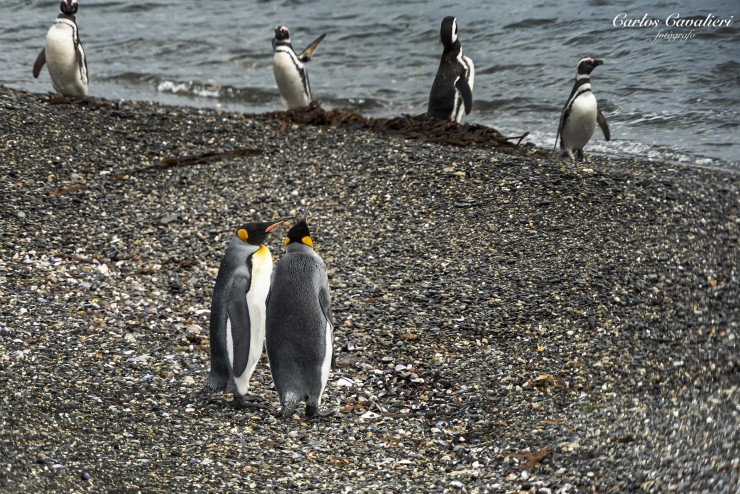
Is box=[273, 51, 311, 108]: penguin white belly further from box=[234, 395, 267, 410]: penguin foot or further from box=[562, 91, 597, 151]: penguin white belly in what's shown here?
box=[234, 395, 267, 410]: penguin foot

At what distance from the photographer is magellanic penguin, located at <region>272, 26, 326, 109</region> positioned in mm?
10617

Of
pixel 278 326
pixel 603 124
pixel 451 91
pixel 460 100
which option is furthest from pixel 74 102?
pixel 603 124

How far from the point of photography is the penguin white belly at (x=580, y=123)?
909 centimetres

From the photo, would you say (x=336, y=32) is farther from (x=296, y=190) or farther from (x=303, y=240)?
(x=303, y=240)

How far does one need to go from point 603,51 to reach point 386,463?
10.5 m

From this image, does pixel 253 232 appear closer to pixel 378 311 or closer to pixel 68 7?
pixel 378 311

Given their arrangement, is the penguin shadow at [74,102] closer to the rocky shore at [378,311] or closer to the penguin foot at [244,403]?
the rocky shore at [378,311]

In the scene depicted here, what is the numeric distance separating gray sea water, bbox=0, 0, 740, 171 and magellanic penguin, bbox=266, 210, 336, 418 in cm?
558

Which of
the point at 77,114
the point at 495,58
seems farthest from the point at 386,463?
the point at 495,58

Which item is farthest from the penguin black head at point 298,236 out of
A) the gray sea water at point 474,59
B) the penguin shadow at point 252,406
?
the gray sea water at point 474,59

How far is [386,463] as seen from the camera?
4.06 meters

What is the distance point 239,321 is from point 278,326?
188 mm

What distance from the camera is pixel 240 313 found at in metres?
4.61

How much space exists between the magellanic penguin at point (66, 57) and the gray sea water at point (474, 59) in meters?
2.25
